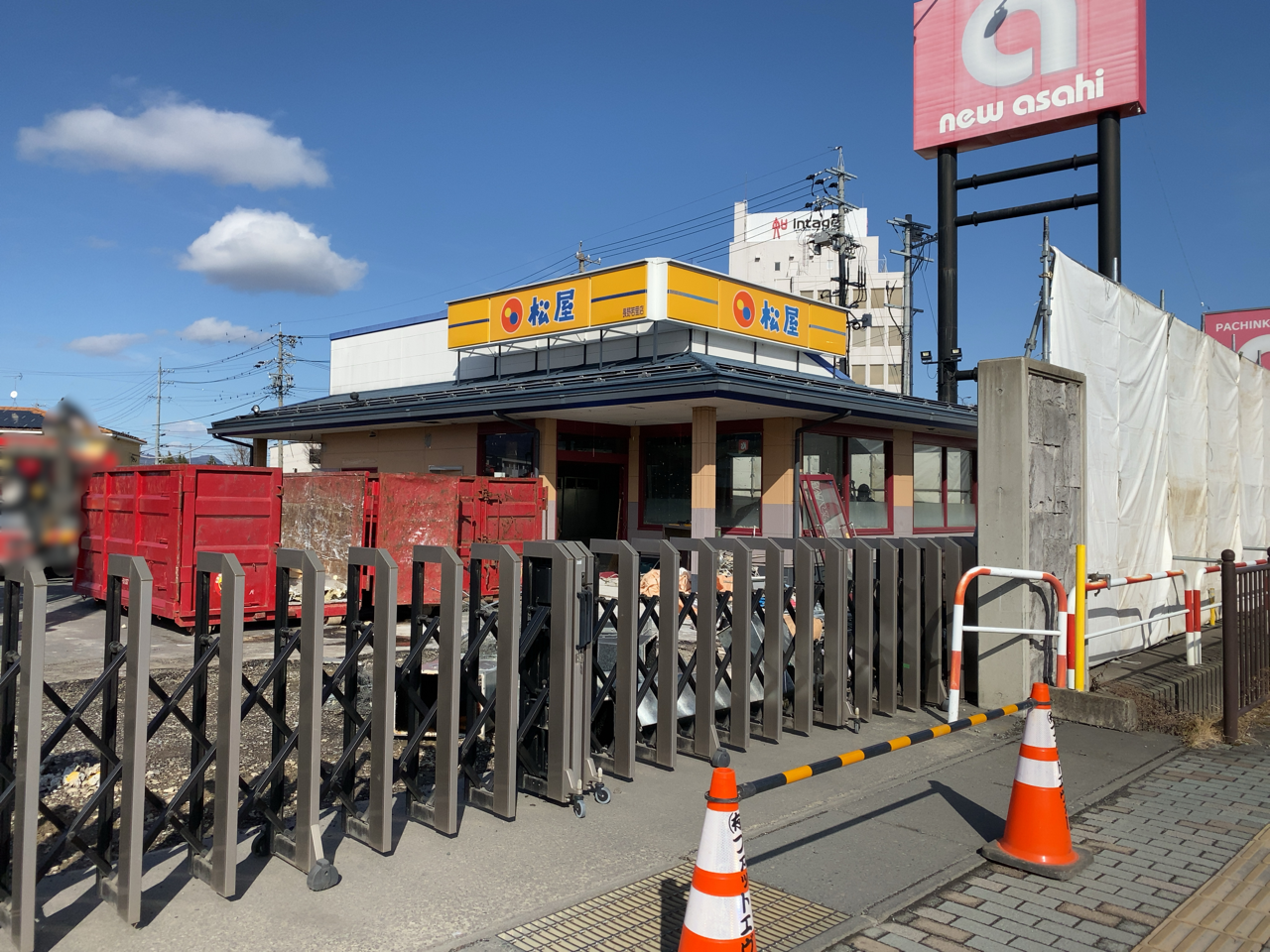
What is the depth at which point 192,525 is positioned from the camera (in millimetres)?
11391

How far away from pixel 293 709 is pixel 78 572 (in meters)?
8.54

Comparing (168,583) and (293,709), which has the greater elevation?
(168,583)

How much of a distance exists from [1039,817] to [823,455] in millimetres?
13893

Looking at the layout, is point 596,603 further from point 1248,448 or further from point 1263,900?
point 1248,448

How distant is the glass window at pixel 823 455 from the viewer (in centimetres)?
1792

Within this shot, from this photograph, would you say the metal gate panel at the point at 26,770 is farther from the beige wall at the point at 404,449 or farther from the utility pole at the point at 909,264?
the utility pole at the point at 909,264

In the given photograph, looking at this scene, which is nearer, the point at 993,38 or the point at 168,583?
the point at 168,583

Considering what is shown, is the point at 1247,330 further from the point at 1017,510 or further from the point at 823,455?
the point at 1017,510

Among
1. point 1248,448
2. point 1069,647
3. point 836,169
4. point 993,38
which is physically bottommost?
point 1069,647

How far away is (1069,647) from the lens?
25.8 ft

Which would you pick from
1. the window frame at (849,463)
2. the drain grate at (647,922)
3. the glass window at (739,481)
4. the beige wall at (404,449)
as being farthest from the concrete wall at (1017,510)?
the beige wall at (404,449)

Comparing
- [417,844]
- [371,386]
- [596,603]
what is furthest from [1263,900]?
[371,386]

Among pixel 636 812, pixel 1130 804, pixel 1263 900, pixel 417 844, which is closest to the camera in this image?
pixel 1263 900

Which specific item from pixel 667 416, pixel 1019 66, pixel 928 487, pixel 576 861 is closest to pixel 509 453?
pixel 667 416
